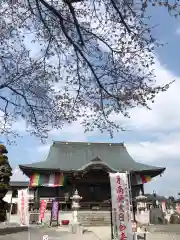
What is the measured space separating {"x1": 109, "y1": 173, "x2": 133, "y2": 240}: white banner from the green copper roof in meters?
20.6

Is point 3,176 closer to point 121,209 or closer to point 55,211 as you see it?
point 55,211

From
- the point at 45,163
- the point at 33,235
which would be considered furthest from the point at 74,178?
the point at 33,235

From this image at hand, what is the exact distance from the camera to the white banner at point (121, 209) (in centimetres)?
1123

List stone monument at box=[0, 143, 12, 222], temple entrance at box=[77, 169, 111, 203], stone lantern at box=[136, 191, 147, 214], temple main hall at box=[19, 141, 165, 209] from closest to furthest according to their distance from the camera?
stone monument at box=[0, 143, 12, 222]
stone lantern at box=[136, 191, 147, 214]
temple main hall at box=[19, 141, 165, 209]
temple entrance at box=[77, 169, 111, 203]

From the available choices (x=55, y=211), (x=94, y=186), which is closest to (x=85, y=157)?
(x=94, y=186)

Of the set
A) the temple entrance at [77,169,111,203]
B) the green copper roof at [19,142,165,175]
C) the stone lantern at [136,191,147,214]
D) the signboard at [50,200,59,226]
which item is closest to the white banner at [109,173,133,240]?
the signboard at [50,200,59,226]

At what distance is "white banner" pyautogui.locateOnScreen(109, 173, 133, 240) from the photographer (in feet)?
36.9

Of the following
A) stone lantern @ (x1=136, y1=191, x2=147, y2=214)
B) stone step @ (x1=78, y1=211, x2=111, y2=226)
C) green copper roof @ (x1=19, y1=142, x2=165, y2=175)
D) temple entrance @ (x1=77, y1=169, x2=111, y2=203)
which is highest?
green copper roof @ (x1=19, y1=142, x2=165, y2=175)

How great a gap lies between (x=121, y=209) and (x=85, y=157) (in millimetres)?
25029

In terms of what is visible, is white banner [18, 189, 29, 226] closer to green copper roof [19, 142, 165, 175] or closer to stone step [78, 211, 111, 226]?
stone step [78, 211, 111, 226]

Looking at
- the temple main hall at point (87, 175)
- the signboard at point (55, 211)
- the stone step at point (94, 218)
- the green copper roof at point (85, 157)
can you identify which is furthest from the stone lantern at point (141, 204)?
the signboard at point (55, 211)

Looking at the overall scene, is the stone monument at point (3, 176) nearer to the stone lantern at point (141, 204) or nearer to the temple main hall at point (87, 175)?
the temple main hall at point (87, 175)

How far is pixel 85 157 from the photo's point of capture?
1441 inches

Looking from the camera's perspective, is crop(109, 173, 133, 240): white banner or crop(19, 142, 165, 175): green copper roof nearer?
crop(109, 173, 133, 240): white banner
